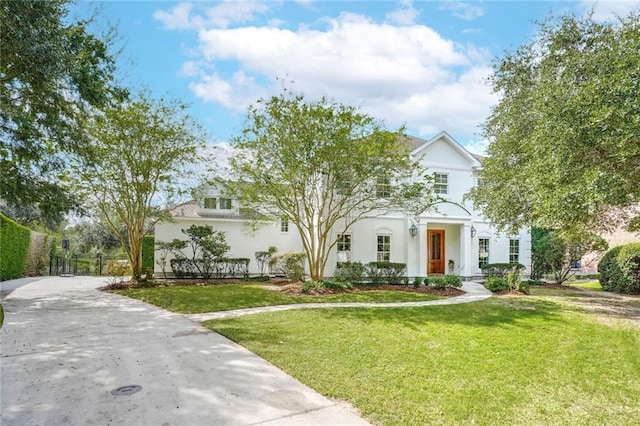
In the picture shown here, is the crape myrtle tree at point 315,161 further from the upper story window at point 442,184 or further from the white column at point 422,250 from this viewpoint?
the upper story window at point 442,184

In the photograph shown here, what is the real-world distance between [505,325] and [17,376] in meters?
8.73

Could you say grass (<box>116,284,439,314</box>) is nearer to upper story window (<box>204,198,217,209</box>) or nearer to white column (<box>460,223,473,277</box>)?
white column (<box>460,223,473,277</box>)

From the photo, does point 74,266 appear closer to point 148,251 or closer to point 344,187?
point 148,251

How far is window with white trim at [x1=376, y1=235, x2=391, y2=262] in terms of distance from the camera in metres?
19.3

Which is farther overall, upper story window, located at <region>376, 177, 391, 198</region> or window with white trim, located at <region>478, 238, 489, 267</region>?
window with white trim, located at <region>478, 238, 489, 267</region>

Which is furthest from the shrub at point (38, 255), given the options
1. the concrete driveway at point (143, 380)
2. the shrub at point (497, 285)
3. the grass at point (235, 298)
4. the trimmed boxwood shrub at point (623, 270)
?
the trimmed boxwood shrub at point (623, 270)

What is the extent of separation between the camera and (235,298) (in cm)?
1201

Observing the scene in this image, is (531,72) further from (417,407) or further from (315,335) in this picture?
(417,407)

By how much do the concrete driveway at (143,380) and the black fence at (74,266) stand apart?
19252 millimetres

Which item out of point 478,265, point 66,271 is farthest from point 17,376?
point 66,271

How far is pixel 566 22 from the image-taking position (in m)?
11.7

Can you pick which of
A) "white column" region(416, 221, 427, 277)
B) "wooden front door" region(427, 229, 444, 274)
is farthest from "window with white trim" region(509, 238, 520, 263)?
"white column" region(416, 221, 427, 277)

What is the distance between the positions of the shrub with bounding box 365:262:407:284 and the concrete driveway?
36.6 ft

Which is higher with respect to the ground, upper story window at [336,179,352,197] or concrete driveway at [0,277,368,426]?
upper story window at [336,179,352,197]
